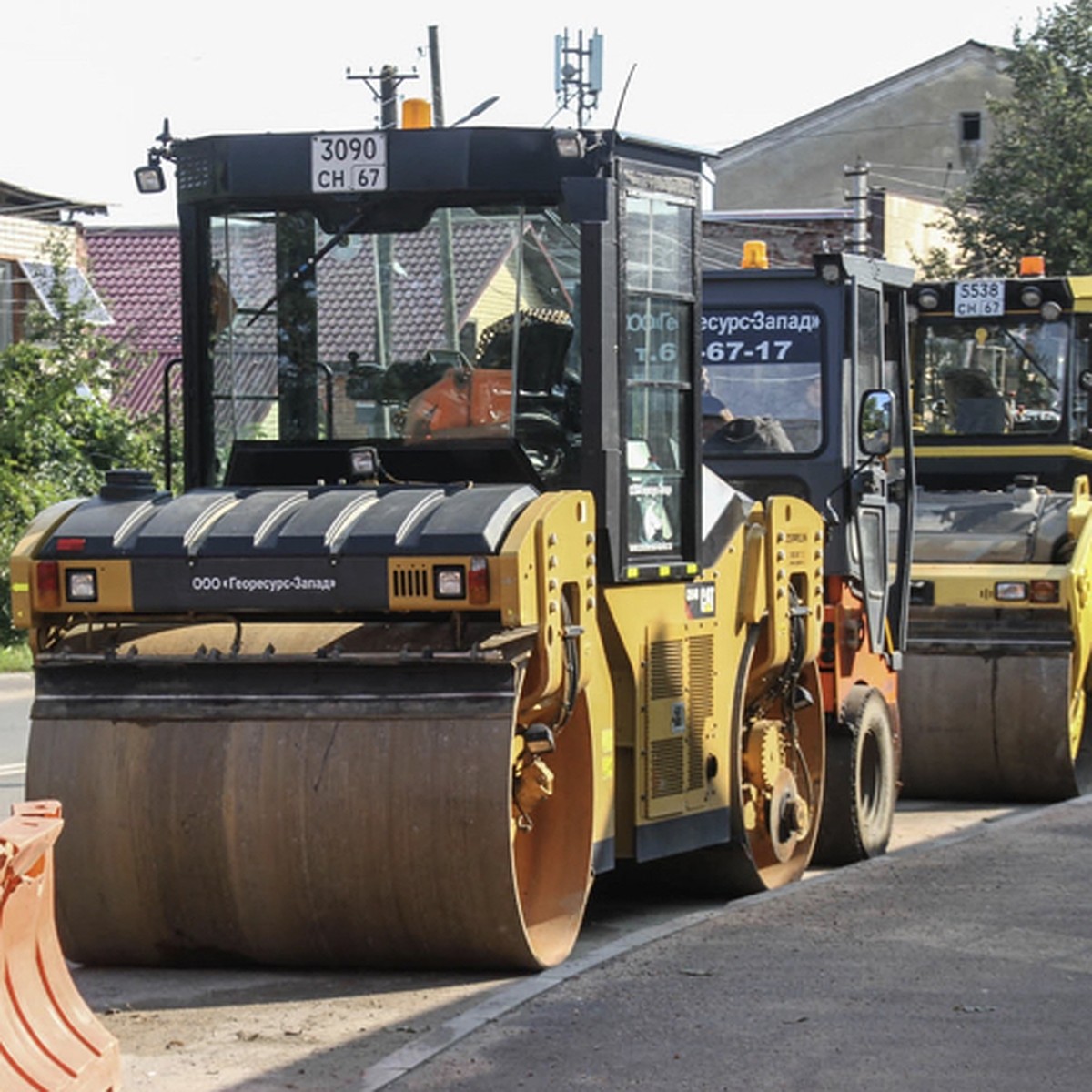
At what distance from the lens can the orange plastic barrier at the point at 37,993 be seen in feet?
18.7

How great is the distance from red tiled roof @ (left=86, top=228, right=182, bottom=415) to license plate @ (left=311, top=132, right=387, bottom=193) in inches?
1181

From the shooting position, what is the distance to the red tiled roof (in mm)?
39688

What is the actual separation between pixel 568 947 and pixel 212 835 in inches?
51.3

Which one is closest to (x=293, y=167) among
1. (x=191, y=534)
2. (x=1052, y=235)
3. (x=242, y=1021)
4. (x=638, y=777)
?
(x=191, y=534)

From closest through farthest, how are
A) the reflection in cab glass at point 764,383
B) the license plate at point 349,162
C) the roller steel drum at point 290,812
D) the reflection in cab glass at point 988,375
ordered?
the roller steel drum at point 290,812
the license plate at point 349,162
the reflection in cab glass at point 764,383
the reflection in cab glass at point 988,375

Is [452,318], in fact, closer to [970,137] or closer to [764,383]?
[764,383]

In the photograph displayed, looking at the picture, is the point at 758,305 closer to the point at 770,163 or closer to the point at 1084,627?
the point at 1084,627

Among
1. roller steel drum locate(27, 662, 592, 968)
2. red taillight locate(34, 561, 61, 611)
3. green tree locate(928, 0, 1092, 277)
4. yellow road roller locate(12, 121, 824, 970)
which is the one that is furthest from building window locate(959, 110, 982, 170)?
roller steel drum locate(27, 662, 592, 968)

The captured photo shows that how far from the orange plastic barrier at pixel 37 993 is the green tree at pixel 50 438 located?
61.1 ft

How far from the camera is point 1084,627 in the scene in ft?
43.3

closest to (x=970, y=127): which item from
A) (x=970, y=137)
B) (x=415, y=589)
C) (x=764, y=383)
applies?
(x=970, y=137)

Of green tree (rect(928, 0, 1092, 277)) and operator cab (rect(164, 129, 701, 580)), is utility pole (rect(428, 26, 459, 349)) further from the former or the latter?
green tree (rect(928, 0, 1092, 277))

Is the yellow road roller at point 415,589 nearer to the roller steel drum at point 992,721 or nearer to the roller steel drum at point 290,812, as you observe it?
the roller steel drum at point 290,812

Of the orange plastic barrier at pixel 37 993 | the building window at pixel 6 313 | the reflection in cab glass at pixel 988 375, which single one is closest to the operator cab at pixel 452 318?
the orange plastic barrier at pixel 37 993
